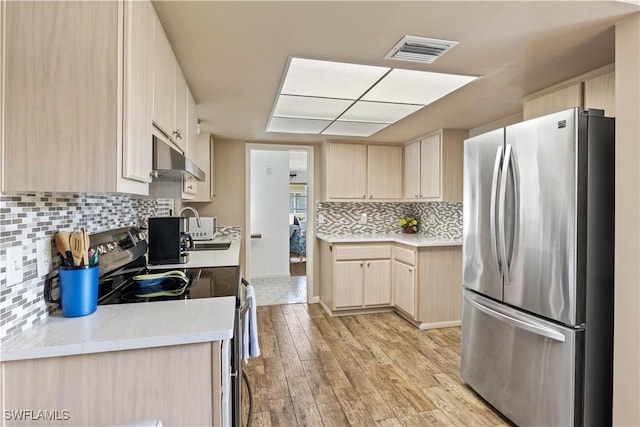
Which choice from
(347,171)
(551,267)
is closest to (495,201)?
(551,267)

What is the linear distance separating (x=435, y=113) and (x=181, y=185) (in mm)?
2137

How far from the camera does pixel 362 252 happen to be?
3.95m

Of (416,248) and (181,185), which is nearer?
(181,185)

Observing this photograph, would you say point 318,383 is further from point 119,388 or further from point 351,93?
point 351,93

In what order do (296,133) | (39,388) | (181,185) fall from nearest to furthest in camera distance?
(39,388) → (181,185) → (296,133)

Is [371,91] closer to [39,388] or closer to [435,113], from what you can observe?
[435,113]

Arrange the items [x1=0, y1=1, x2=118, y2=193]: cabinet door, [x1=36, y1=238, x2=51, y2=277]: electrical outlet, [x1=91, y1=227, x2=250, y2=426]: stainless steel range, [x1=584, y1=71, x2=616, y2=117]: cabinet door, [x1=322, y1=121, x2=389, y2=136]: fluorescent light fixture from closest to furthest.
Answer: [x1=0, y1=1, x2=118, y2=193]: cabinet door
[x1=36, y1=238, x2=51, y2=277]: electrical outlet
[x1=91, y1=227, x2=250, y2=426]: stainless steel range
[x1=584, y1=71, x2=616, y2=117]: cabinet door
[x1=322, y1=121, x2=389, y2=136]: fluorescent light fixture

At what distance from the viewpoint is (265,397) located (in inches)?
89.2

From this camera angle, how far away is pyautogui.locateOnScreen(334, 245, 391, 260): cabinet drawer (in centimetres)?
390

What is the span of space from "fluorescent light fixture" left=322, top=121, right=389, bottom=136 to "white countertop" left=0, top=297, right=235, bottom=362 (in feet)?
7.64

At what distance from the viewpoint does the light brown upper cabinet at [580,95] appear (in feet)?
6.03

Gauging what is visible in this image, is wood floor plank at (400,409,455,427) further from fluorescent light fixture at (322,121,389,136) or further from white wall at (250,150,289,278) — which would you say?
white wall at (250,150,289,278)

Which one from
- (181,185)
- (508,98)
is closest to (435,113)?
(508,98)

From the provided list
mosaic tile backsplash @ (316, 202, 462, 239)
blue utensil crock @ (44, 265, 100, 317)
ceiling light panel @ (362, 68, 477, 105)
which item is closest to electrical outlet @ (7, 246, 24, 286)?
blue utensil crock @ (44, 265, 100, 317)
